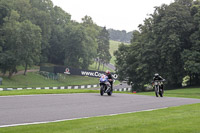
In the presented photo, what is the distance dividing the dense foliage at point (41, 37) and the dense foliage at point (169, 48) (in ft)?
77.7

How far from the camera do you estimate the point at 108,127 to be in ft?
28.7

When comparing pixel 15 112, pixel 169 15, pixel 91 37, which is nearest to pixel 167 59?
pixel 169 15

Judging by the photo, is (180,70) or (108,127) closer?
(108,127)

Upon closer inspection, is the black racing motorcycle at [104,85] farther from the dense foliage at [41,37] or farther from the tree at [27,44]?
the tree at [27,44]

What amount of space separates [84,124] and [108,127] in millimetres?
917

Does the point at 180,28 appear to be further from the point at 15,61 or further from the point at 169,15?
the point at 15,61

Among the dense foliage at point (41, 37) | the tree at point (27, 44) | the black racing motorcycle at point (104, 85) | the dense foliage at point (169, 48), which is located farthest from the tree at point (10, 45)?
the black racing motorcycle at point (104, 85)

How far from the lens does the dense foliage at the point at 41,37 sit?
2793 inches

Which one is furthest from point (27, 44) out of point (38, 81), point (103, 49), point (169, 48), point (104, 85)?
point (104, 85)

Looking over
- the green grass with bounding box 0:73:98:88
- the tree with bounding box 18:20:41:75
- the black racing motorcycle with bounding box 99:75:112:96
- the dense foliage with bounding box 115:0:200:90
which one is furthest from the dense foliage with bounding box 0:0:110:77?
the black racing motorcycle with bounding box 99:75:112:96

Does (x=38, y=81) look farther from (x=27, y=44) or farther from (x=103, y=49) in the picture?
(x=103, y=49)

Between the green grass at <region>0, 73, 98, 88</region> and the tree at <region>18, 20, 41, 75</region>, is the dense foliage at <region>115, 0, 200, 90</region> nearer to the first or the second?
the green grass at <region>0, 73, 98, 88</region>

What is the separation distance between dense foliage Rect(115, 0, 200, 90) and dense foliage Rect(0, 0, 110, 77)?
23673mm

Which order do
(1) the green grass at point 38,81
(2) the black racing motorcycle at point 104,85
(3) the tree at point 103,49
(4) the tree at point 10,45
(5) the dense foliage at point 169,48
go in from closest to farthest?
(2) the black racing motorcycle at point 104,85, (5) the dense foliage at point 169,48, (1) the green grass at point 38,81, (4) the tree at point 10,45, (3) the tree at point 103,49
